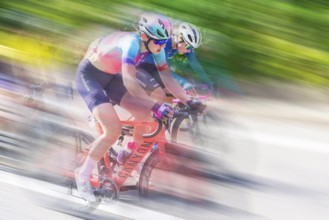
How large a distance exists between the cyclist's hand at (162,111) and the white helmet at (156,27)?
0.92ft

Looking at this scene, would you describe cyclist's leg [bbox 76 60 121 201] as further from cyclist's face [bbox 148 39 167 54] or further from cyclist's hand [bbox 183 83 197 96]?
cyclist's hand [bbox 183 83 197 96]

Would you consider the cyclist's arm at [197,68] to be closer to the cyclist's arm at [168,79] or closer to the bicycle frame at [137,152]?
the cyclist's arm at [168,79]

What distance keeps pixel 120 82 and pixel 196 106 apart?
34cm

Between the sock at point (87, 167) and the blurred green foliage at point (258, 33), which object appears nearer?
the sock at point (87, 167)

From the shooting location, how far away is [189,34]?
2803mm

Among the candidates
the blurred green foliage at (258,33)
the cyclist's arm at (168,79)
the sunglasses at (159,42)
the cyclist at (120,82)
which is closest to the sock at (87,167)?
the cyclist at (120,82)

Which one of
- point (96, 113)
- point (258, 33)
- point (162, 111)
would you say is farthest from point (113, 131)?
point (258, 33)

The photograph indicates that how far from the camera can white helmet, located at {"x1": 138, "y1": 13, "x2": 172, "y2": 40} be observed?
2686mm

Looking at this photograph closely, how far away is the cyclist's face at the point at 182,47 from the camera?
9.01 ft

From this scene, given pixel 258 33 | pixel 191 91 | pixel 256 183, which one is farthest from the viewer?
pixel 258 33

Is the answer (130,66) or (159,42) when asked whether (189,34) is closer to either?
(159,42)

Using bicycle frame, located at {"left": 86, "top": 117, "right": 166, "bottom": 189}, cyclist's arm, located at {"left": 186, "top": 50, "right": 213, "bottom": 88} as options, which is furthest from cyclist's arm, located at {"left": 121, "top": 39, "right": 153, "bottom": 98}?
cyclist's arm, located at {"left": 186, "top": 50, "right": 213, "bottom": 88}

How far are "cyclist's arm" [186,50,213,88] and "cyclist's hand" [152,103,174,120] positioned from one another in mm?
291

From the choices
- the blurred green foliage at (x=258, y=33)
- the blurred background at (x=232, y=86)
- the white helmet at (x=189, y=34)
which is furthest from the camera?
the blurred green foliage at (x=258, y=33)
